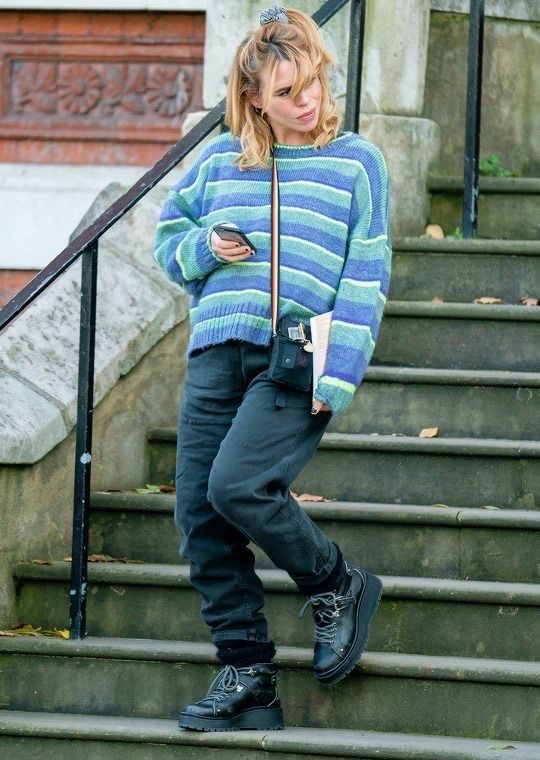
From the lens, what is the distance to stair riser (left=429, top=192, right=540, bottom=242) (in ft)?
19.9

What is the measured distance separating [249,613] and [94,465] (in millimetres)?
1101

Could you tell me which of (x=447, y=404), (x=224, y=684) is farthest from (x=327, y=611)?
(x=447, y=404)

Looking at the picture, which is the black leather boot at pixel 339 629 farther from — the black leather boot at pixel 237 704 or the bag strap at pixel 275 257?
the bag strap at pixel 275 257

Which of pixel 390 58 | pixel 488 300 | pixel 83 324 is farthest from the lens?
pixel 390 58

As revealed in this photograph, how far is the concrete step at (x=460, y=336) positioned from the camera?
540cm

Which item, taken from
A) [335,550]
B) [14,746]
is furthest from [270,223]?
[14,746]

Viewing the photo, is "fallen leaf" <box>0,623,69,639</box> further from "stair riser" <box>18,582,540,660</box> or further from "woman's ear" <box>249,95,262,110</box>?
"woman's ear" <box>249,95,262,110</box>

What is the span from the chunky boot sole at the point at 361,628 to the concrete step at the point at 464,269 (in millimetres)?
1706

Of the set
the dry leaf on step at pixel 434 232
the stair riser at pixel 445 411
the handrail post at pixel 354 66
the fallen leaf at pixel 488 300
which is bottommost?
the stair riser at pixel 445 411

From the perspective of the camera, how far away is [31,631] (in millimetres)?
4691

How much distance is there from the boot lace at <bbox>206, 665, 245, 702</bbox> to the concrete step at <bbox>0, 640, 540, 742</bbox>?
0.66ft

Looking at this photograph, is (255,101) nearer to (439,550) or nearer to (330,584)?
(330,584)

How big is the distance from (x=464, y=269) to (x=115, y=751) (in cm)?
235

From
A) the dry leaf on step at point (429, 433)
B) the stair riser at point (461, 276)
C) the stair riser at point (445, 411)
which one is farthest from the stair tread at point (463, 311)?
the dry leaf on step at point (429, 433)
